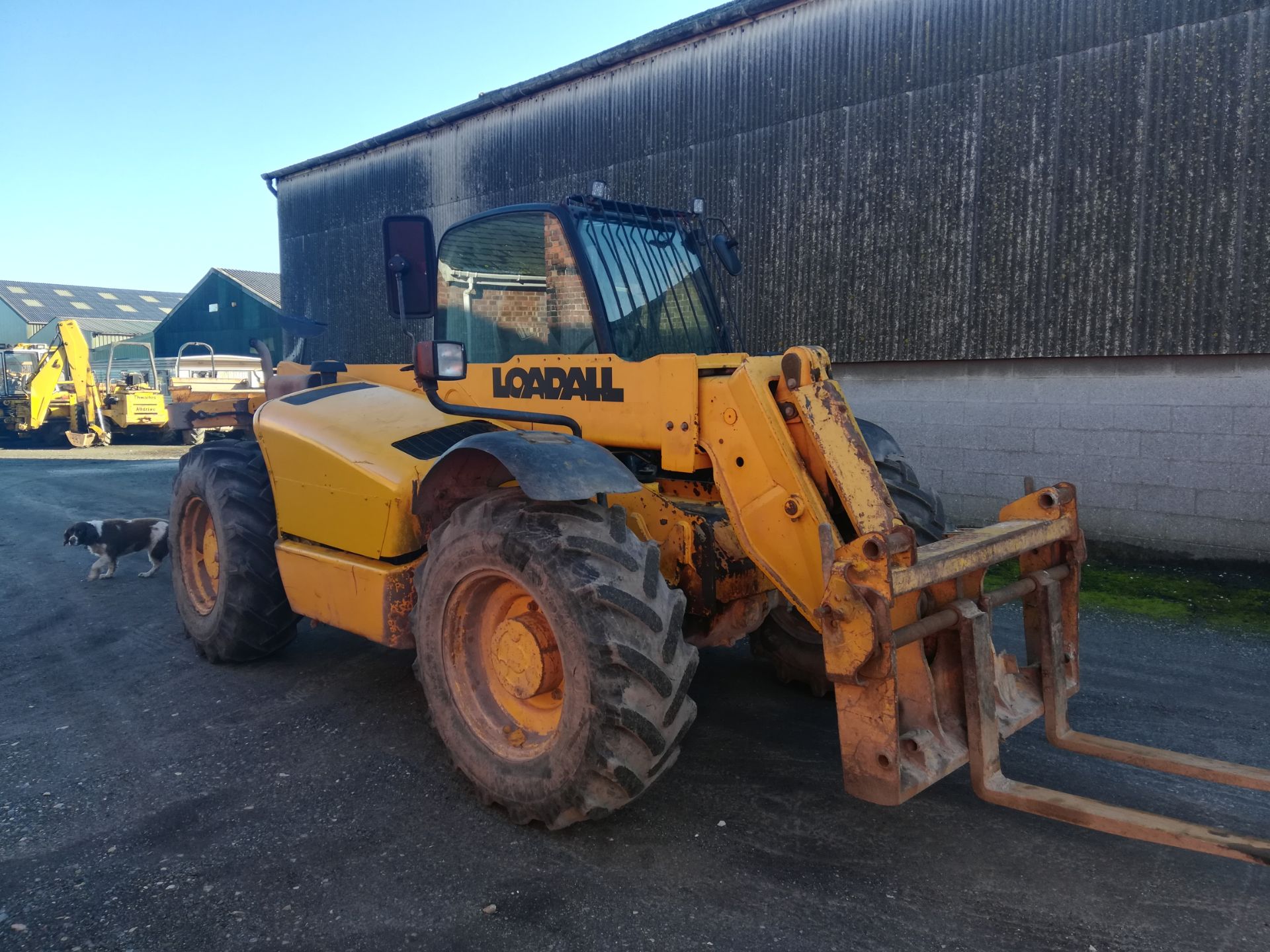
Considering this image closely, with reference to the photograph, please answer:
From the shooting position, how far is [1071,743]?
11.9ft

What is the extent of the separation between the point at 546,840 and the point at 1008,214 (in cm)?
839

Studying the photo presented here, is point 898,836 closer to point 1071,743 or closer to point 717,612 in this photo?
point 1071,743

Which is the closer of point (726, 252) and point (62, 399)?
point (726, 252)

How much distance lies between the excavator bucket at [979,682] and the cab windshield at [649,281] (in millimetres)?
1675

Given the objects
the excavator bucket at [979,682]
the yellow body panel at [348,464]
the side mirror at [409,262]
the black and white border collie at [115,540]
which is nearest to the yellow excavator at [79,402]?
the black and white border collie at [115,540]

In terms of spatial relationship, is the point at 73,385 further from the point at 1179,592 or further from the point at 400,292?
the point at 1179,592

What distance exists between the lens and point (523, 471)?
133 inches

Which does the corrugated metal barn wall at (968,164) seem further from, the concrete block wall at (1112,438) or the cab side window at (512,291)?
the cab side window at (512,291)

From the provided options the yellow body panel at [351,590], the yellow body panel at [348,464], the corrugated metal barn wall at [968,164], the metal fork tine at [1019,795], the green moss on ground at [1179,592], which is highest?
the corrugated metal barn wall at [968,164]

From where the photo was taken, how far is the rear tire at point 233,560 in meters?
5.23

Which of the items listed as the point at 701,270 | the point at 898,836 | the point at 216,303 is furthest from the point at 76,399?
the point at 898,836

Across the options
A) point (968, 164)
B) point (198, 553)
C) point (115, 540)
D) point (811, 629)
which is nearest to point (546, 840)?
point (811, 629)

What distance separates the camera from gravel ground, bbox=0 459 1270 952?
115 inches

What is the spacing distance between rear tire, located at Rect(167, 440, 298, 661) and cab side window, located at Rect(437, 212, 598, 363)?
1563 millimetres
